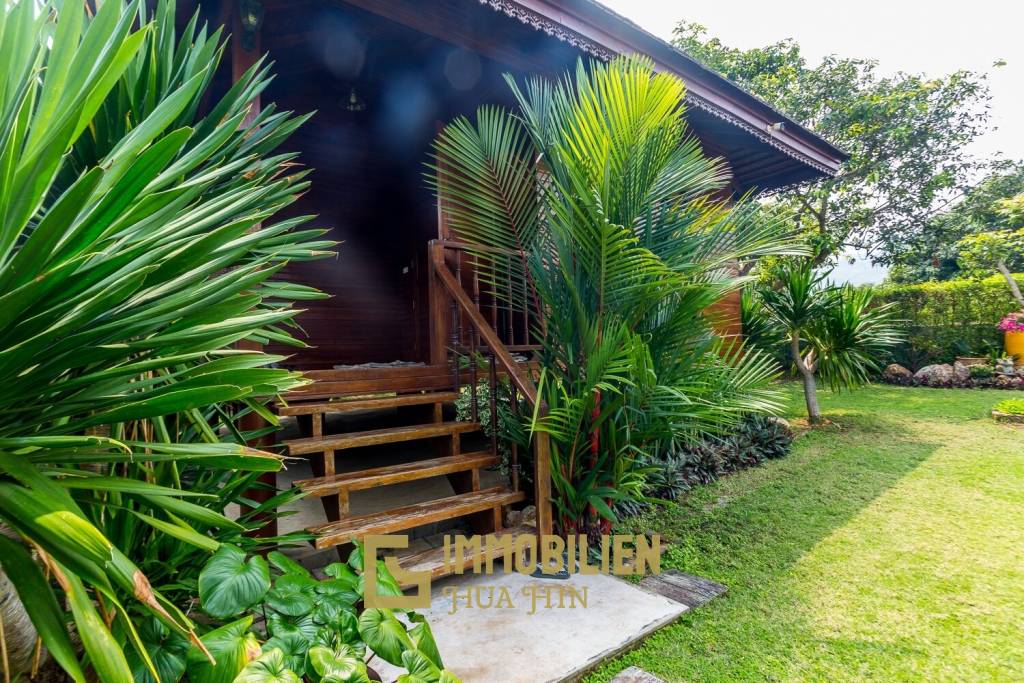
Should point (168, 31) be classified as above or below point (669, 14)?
below

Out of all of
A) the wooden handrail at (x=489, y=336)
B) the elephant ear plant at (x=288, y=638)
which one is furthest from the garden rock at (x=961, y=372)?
the elephant ear plant at (x=288, y=638)

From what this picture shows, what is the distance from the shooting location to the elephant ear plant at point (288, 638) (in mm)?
1182

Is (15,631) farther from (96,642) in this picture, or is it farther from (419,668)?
(419,668)

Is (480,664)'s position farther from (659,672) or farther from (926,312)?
(926,312)

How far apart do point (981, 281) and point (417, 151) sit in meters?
10.6

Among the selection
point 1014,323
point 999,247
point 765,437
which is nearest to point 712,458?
point 765,437

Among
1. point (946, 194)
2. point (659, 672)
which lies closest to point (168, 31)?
point (659, 672)

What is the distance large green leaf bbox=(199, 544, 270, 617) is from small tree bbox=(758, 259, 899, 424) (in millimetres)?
5940

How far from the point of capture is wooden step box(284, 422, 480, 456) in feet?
7.95

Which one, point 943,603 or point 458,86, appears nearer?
point 943,603

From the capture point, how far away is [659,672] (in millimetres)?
1824

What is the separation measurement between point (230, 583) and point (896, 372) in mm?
11329

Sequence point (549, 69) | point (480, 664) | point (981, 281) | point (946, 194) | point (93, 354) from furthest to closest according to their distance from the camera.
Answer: point (946, 194) < point (981, 281) < point (549, 69) < point (480, 664) < point (93, 354)

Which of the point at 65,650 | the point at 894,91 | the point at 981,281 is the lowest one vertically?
the point at 65,650
